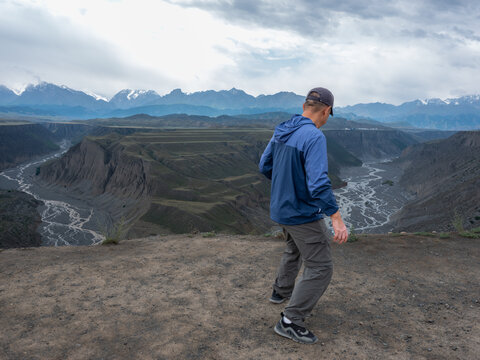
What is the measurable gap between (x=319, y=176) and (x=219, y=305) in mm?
2579

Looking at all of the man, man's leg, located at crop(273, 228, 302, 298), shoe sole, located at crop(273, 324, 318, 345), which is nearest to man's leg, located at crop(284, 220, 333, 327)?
the man

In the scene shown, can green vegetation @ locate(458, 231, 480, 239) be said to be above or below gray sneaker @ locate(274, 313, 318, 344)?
below

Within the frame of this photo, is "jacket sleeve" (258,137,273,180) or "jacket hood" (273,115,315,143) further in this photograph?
"jacket sleeve" (258,137,273,180)

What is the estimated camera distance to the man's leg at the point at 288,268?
4164 millimetres

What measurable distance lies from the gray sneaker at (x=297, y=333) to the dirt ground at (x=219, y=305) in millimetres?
72

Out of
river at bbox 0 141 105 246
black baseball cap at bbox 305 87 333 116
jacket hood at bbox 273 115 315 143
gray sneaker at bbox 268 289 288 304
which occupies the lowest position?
river at bbox 0 141 105 246

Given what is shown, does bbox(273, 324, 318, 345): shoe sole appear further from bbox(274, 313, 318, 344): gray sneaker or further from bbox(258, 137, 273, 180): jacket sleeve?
bbox(258, 137, 273, 180): jacket sleeve

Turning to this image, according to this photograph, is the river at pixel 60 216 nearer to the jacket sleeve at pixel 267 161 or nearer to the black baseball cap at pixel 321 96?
the jacket sleeve at pixel 267 161

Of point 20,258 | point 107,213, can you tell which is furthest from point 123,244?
point 107,213

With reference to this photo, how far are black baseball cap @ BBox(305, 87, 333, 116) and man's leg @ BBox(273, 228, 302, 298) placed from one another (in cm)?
162

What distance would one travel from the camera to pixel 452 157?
84750mm

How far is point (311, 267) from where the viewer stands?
368 centimetres

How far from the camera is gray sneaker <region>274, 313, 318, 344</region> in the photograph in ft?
12.0

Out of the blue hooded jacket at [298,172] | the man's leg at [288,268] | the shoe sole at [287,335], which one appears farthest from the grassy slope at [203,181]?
the blue hooded jacket at [298,172]
